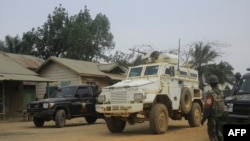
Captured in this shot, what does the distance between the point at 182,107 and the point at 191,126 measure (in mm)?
1517

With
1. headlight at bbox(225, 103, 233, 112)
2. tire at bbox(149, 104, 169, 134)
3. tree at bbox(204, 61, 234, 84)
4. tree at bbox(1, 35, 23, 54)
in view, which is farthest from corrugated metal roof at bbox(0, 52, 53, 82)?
tree at bbox(204, 61, 234, 84)

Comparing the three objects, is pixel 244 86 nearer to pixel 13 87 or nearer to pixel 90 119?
pixel 90 119

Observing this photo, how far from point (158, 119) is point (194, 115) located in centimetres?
312

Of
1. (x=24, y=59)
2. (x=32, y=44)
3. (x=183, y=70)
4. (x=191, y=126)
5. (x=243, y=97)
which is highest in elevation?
(x=32, y=44)

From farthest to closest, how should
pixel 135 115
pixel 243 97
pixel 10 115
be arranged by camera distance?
pixel 10 115
pixel 135 115
pixel 243 97

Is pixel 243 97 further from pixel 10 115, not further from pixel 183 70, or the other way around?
pixel 10 115

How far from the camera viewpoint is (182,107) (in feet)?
46.5

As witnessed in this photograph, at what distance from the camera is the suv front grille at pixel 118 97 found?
1261 cm

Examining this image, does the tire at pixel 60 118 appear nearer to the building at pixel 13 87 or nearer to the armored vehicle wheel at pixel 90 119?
the armored vehicle wheel at pixel 90 119

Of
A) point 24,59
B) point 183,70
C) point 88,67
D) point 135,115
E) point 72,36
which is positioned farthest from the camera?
point 72,36

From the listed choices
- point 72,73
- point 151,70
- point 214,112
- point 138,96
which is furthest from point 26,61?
point 214,112

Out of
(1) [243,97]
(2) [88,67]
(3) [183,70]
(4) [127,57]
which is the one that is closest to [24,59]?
(2) [88,67]

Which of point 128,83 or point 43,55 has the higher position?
point 43,55

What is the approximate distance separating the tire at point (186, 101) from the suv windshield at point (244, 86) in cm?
361
